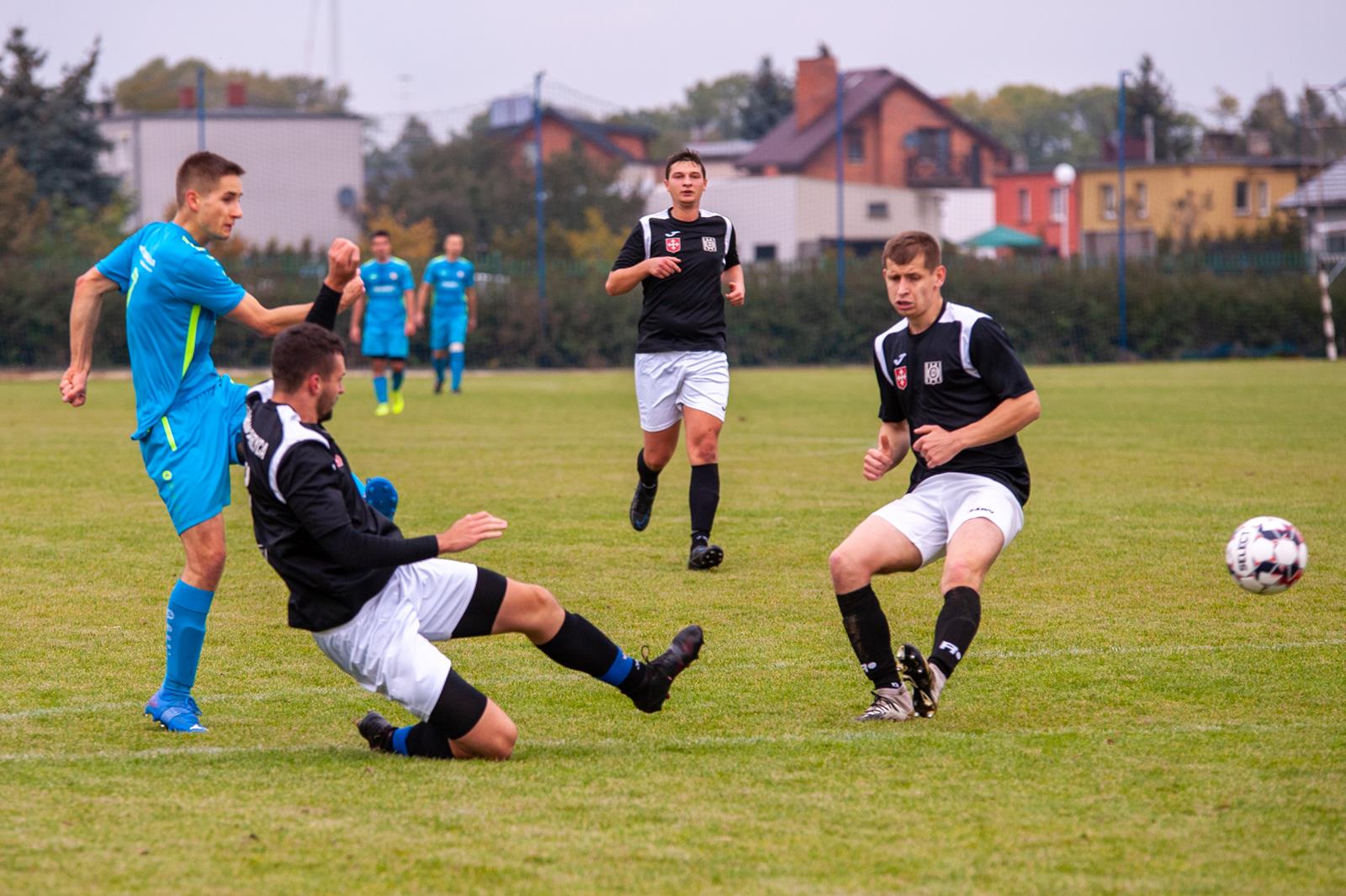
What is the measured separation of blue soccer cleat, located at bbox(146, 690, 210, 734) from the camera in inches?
204

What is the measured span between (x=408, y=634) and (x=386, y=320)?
15539 millimetres

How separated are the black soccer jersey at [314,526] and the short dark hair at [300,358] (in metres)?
0.09

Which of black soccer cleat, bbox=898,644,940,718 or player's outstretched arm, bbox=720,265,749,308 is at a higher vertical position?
player's outstretched arm, bbox=720,265,749,308

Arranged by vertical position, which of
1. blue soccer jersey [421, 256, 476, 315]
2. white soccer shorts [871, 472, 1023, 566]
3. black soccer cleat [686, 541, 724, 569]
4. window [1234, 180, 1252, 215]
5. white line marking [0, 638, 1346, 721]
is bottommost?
white line marking [0, 638, 1346, 721]

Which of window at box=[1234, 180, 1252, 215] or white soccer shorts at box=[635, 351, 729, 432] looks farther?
window at box=[1234, 180, 1252, 215]

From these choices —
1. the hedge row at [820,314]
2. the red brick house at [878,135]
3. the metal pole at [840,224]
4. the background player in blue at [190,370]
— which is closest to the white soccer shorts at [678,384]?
the background player in blue at [190,370]

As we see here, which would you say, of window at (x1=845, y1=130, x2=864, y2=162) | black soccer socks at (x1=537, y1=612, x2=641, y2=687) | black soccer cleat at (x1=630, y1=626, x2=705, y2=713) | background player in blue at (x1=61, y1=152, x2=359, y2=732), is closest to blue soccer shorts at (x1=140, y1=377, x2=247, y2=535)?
background player in blue at (x1=61, y1=152, x2=359, y2=732)

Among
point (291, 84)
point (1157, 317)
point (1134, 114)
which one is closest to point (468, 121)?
point (1157, 317)

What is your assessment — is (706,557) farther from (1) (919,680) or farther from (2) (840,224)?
(2) (840,224)

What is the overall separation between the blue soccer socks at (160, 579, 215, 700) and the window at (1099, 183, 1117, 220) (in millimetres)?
55313

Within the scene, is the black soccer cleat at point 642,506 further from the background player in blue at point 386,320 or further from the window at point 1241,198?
the window at point 1241,198

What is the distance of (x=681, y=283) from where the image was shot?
9.15m

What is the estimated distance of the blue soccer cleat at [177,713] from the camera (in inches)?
204

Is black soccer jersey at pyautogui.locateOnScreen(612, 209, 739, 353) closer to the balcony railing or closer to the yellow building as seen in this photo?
the yellow building
